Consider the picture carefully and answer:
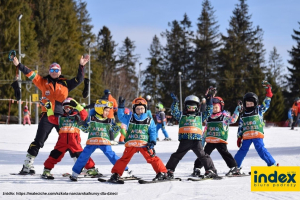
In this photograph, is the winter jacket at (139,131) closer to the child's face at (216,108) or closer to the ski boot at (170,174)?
the ski boot at (170,174)

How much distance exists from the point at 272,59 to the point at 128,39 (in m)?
22.5

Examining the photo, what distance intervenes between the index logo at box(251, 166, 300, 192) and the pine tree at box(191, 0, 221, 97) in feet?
164

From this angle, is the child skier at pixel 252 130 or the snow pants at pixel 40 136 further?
the child skier at pixel 252 130

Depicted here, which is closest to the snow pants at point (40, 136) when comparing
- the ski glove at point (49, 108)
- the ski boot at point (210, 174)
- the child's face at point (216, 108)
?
the ski glove at point (49, 108)

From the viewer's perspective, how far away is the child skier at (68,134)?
8320mm

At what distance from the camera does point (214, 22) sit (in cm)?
5772

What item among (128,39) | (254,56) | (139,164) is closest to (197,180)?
(139,164)

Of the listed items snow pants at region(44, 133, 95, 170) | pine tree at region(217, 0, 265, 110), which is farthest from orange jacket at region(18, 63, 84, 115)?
pine tree at region(217, 0, 265, 110)

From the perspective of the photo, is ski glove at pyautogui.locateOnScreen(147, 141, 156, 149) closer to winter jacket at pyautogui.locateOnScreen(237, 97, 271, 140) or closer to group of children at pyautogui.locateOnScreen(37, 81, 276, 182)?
group of children at pyautogui.locateOnScreen(37, 81, 276, 182)

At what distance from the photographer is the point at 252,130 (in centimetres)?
882

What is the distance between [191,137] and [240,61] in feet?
161

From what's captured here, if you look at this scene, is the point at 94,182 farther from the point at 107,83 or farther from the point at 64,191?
the point at 107,83

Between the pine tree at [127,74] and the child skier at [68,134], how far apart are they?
49.3 meters

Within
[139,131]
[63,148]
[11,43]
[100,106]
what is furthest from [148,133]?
[11,43]
